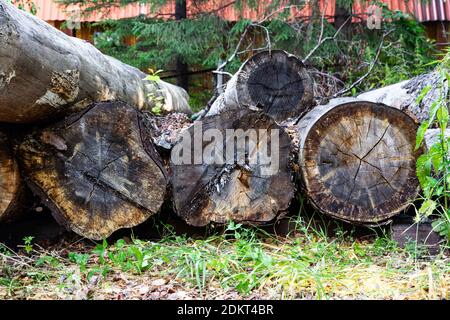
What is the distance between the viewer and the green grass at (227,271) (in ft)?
7.48

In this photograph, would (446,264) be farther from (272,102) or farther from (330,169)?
(272,102)

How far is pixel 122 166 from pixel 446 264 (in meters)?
2.14

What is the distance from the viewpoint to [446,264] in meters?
2.61

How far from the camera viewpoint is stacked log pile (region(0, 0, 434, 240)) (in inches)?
118

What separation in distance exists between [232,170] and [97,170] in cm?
93

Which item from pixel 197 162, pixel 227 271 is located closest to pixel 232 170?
pixel 197 162

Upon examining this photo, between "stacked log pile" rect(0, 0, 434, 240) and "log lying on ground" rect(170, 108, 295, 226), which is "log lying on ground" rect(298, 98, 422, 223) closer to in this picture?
"stacked log pile" rect(0, 0, 434, 240)

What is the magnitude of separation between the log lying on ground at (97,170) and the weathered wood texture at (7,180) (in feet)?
0.24

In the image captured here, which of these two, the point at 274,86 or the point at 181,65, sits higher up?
the point at 181,65

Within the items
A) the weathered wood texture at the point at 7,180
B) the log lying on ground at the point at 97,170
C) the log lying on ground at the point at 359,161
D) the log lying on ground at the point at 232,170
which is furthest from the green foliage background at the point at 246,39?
the weathered wood texture at the point at 7,180

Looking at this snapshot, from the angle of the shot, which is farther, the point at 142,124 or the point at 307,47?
the point at 307,47

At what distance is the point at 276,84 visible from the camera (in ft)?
13.5

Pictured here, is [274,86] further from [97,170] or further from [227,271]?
[227,271]
